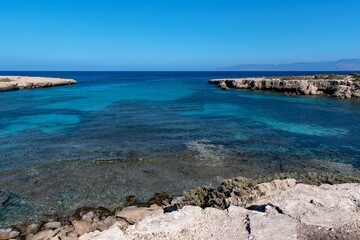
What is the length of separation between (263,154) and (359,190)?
8.85 m

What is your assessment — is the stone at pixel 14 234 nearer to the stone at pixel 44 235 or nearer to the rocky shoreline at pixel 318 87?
→ the stone at pixel 44 235

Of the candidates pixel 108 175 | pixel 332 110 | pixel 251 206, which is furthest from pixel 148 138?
pixel 332 110

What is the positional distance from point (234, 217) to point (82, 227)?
5.53m

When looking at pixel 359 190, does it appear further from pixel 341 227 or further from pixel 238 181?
pixel 238 181

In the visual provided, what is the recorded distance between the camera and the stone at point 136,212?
1145 cm

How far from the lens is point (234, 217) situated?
8.70 meters

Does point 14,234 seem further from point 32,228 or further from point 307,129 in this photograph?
point 307,129

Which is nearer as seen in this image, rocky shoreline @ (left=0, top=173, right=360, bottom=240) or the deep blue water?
rocky shoreline @ (left=0, top=173, right=360, bottom=240)

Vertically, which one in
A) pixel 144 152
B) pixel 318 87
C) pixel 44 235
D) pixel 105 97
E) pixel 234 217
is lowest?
pixel 44 235

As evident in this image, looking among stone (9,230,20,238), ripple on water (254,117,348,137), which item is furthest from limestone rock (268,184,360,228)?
ripple on water (254,117,348,137)

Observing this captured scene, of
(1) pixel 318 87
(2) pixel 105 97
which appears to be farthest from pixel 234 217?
(1) pixel 318 87

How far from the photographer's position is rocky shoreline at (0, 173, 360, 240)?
789cm

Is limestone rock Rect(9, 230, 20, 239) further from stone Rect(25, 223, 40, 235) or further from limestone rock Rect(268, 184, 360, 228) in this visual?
limestone rock Rect(268, 184, 360, 228)

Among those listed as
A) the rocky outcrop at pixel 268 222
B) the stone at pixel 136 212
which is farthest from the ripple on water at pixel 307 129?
the stone at pixel 136 212
